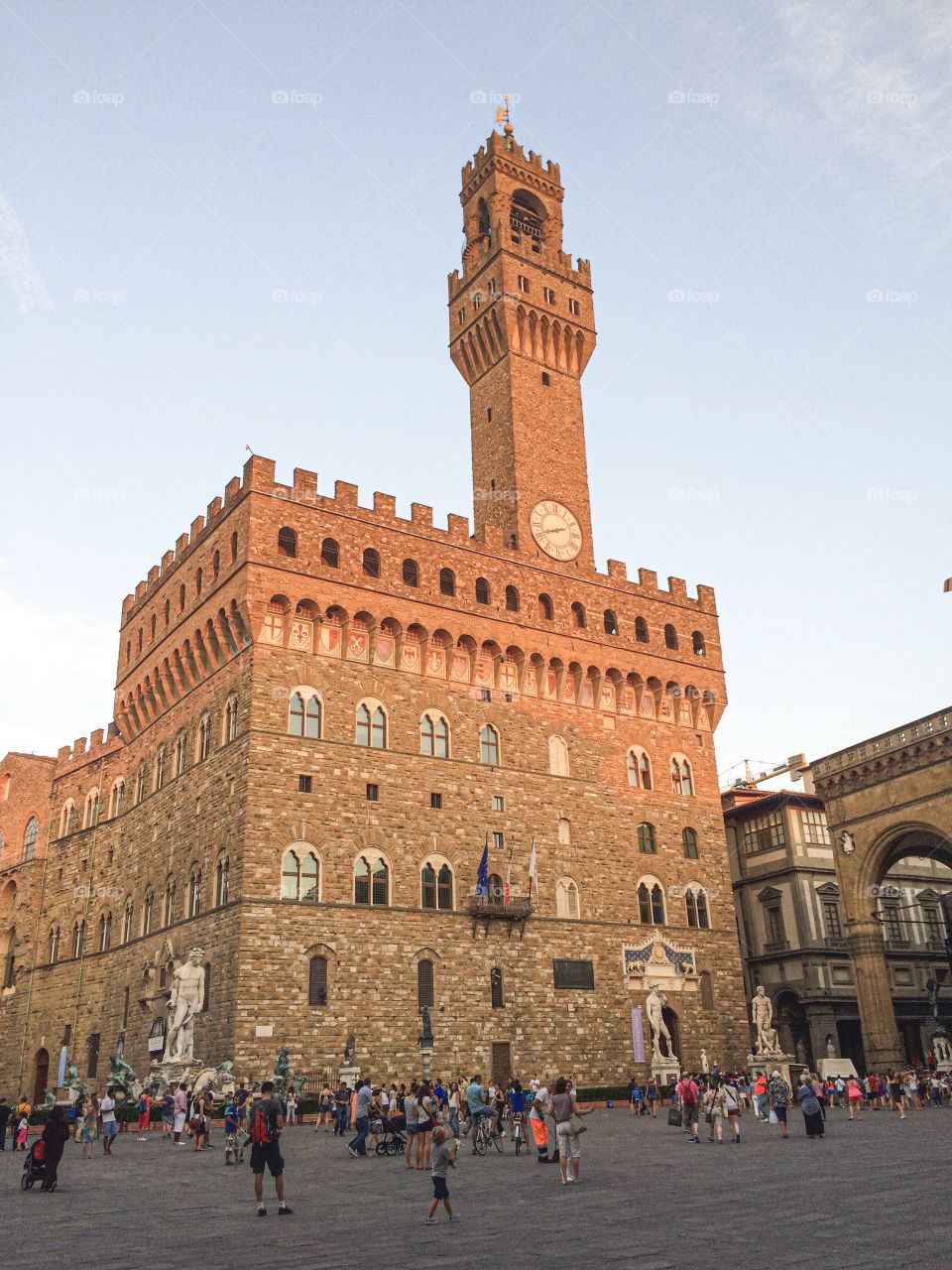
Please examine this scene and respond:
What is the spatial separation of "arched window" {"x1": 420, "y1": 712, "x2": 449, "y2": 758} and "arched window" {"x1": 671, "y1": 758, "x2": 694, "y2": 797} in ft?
35.1

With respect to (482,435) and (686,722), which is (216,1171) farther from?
(482,435)

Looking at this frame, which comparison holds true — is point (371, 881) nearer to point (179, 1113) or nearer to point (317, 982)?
point (317, 982)

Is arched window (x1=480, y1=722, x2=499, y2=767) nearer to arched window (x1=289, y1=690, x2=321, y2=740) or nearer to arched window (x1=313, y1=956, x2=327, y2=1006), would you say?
arched window (x1=289, y1=690, x2=321, y2=740)

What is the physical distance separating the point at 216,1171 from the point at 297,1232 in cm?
824

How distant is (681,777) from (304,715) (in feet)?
54.5

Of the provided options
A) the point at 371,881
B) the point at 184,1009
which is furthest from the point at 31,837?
the point at 371,881

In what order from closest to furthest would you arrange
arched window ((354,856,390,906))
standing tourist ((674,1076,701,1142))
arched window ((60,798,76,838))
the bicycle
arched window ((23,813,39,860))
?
the bicycle → standing tourist ((674,1076,701,1142)) → arched window ((354,856,390,906)) → arched window ((60,798,76,838)) → arched window ((23,813,39,860))

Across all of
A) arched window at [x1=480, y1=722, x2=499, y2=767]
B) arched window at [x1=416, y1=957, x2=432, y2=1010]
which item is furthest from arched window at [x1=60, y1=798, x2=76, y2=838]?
arched window at [x1=416, y1=957, x2=432, y2=1010]

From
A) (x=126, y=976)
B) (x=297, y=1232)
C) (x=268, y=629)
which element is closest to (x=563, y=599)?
(x=268, y=629)

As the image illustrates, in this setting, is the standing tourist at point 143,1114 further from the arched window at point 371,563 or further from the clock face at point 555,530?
the clock face at point 555,530

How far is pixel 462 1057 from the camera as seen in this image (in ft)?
105

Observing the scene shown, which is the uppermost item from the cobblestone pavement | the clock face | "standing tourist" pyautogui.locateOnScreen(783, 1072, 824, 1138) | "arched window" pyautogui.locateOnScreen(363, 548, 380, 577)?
the clock face

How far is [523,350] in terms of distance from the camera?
146ft

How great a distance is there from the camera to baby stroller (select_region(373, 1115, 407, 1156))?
823 inches
